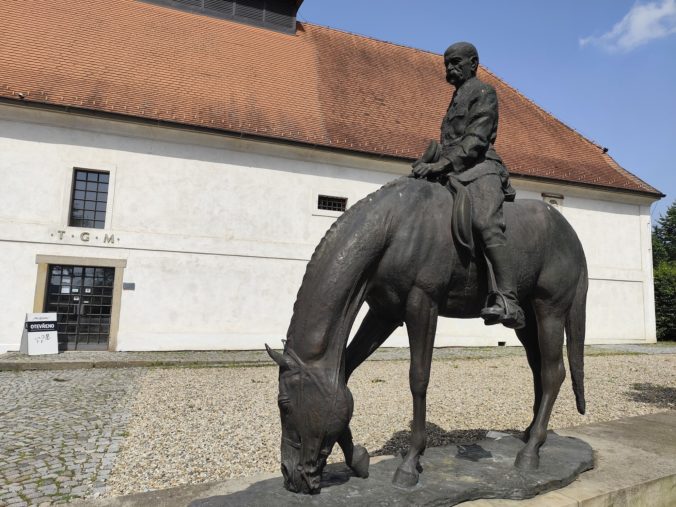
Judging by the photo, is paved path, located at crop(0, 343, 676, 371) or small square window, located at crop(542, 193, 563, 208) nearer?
paved path, located at crop(0, 343, 676, 371)

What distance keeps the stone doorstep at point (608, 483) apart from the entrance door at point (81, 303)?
11.2 metres

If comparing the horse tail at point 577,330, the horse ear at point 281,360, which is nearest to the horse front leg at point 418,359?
the horse ear at point 281,360

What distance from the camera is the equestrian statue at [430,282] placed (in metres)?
2.11

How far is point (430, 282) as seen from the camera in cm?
245

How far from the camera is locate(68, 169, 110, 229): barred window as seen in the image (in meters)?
12.5

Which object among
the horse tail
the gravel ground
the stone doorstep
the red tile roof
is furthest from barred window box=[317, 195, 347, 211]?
the horse tail

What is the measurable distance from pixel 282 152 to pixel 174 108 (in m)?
3.40

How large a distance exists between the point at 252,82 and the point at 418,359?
47.4ft

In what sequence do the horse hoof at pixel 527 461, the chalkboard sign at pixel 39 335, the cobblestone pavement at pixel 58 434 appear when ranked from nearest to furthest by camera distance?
the horse hoof at pixel 527 461
the cobblestone pavement at pixel 58 434
the chalkboard sign at pixel 39 335

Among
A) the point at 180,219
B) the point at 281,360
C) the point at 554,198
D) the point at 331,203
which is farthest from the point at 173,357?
the point at 554,198

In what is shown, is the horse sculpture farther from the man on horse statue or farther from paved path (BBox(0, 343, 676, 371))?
paved path (BBox(0, 343, 676, 371))

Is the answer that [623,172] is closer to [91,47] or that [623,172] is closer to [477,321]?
[477,321]

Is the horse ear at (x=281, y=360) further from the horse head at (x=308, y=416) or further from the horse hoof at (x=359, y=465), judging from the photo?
the horse hoof at (x=359, y=465)

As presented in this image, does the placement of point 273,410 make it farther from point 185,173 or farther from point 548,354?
point 185,173
